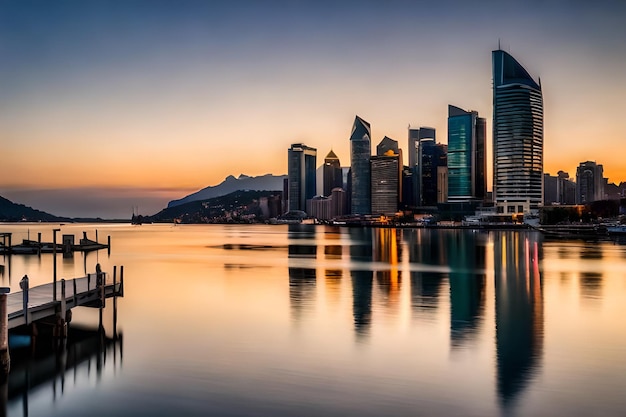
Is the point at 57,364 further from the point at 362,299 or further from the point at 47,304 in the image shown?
the point at 362,299

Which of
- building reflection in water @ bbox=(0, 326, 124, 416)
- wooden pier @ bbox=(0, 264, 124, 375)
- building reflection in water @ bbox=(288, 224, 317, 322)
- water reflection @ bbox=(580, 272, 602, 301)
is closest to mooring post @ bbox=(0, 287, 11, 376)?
wooden pier @ bbox=(0, 264, 124, 375)

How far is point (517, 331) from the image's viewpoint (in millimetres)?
27812

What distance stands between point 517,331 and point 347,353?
935cm

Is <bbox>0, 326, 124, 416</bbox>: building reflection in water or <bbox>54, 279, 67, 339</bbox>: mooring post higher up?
<bbox>54, 279, 67, 339</bbox>: mooring post

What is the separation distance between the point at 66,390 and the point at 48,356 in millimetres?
3791

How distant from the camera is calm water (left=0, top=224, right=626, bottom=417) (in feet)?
56.7

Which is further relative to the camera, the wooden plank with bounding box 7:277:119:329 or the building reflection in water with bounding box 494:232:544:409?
the wooden plank with bounding box 7:277:119:329

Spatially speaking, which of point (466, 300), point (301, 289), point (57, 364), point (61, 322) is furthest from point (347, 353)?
point (301, 289)

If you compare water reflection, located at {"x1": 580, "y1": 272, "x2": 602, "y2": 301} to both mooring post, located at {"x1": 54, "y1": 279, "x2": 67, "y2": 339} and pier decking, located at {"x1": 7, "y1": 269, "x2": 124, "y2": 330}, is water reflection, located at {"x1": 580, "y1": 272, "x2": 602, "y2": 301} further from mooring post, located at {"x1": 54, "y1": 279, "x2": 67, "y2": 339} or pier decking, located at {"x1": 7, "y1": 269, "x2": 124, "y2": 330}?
mooring post, located at {"x1": 54, "y1": 279, "x2": 67, "y2": 339}

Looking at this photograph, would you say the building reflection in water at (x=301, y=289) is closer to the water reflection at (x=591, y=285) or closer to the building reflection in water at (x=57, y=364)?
the building reflection in water at (x=57, y=364)

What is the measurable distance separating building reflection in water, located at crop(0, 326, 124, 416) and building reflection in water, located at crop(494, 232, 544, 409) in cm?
1359

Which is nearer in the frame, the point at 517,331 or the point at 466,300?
the point at 517,331

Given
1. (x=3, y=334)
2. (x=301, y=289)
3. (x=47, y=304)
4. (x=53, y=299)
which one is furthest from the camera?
(x=301, y=289)

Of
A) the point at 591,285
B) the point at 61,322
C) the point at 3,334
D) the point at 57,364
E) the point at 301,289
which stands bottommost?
the point at 591,285
